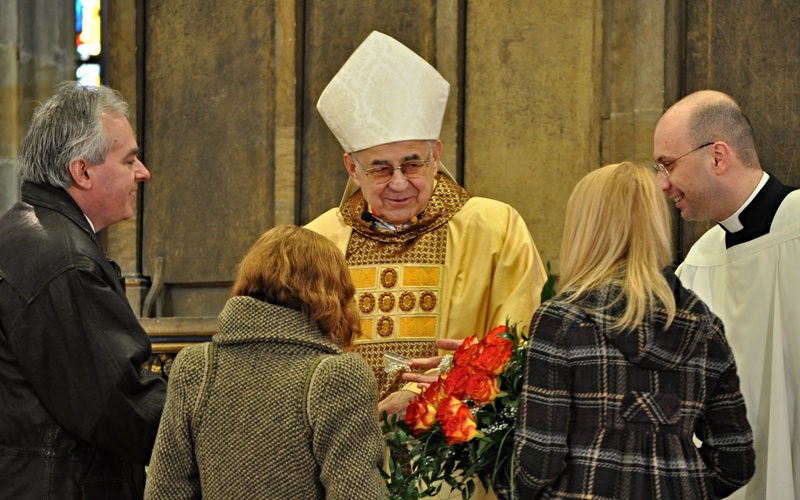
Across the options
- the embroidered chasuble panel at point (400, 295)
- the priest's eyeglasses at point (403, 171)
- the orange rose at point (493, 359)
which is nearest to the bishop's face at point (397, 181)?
the priest's eyeglasses at point (403, 171)

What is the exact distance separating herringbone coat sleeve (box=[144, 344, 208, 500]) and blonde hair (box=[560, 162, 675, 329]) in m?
0.87

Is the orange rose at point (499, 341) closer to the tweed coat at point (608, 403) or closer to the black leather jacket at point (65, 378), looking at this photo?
the tweed coat at point (608, 403)

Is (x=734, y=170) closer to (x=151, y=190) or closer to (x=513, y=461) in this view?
(x=513, y=461)

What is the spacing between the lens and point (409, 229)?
3.74 meters

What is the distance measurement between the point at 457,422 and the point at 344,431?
0.33 meters

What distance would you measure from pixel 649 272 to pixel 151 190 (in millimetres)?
3881

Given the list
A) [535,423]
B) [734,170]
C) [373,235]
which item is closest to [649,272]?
[535,423]

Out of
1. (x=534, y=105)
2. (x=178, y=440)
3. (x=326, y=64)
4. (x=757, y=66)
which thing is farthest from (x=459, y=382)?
(x=326, y=64)

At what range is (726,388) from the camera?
103 inches

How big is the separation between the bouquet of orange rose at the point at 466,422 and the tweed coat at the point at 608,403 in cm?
17

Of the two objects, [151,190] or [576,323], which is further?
[151,190]

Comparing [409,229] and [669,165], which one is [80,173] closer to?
[409,229]

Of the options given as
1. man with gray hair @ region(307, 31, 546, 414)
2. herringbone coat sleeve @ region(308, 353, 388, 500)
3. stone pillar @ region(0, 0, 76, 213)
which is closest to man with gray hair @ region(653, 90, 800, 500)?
man with gray hair @ region(307, 31, 546, 414)

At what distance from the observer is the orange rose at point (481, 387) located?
8.85 feet
